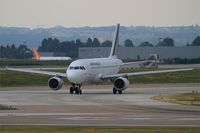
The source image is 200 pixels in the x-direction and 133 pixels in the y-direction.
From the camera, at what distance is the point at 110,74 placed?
8088cm

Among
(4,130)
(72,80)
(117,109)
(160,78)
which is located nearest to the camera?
(4,130)

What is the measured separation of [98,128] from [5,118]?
26.1 ft

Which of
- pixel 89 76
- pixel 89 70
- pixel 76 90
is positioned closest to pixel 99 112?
pixel 76 90

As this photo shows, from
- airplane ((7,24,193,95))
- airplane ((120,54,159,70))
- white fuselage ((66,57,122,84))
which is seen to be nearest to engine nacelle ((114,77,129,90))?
airplane ((7,24,193,95))

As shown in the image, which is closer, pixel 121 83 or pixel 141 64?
pixel 121 83

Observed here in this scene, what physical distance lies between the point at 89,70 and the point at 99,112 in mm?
26589

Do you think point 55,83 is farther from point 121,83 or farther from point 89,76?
point 121,83

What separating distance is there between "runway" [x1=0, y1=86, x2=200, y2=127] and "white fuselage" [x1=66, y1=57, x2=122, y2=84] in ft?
27.6

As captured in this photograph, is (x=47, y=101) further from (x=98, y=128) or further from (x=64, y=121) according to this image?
(x=98, y=128)

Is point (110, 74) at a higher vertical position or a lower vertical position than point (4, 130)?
higher

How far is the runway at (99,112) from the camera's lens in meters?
41.6

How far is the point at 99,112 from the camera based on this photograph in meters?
49.2

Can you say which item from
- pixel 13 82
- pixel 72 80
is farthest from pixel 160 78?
pixel 72 80

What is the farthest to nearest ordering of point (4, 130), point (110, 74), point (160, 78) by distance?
point (160, 78) → point (110, 74) → point (4, 130)
